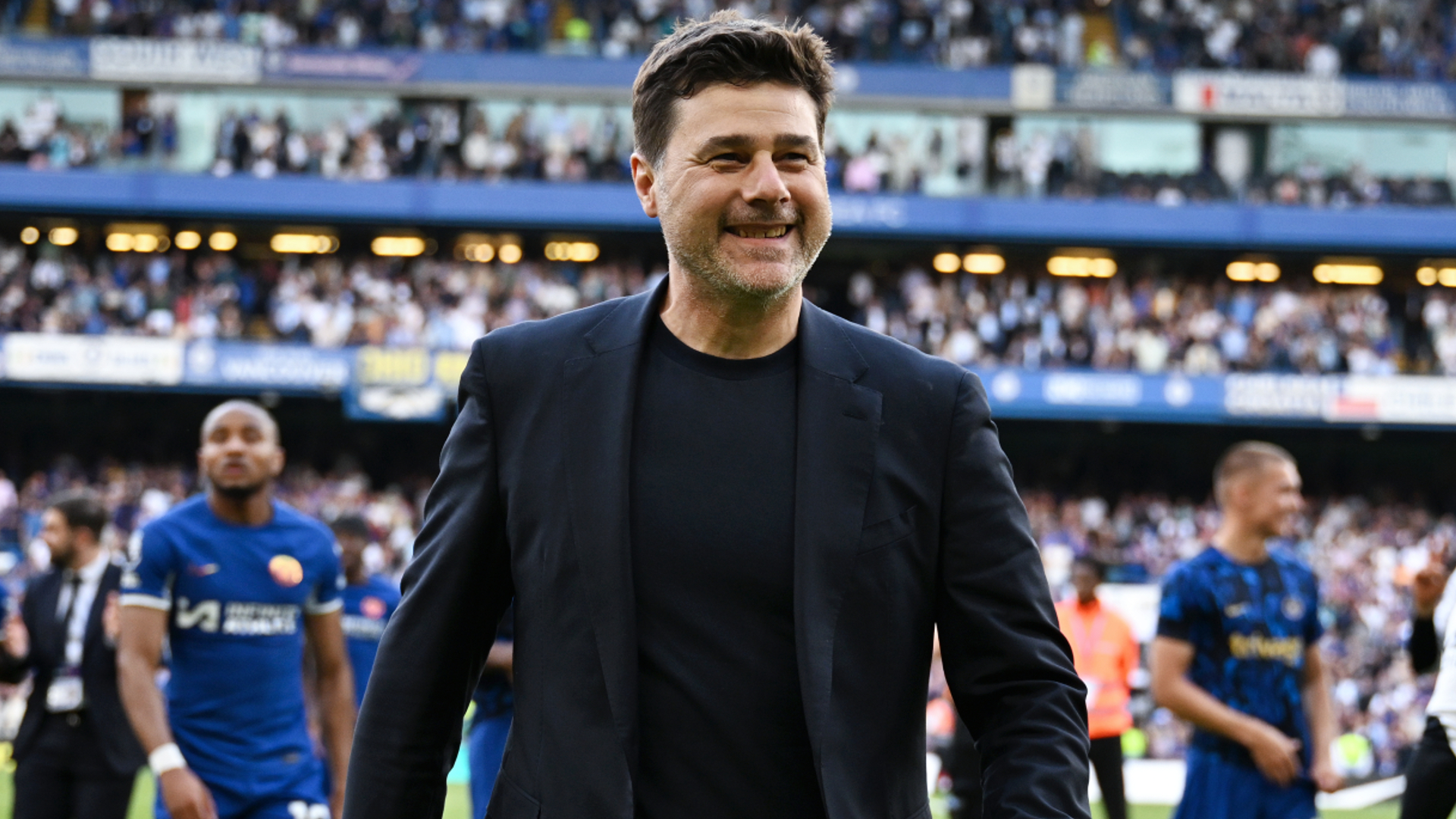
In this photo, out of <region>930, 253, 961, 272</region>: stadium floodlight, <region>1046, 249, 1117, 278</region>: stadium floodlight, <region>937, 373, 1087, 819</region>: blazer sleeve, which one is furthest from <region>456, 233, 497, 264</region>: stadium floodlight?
<region>937, 373, 1087, 819</region>: blazer sleeve

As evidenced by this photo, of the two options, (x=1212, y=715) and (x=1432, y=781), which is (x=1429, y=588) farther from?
(x=1212, y=715)

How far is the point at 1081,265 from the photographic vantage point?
34.5m

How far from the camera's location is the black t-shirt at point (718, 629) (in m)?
2.15

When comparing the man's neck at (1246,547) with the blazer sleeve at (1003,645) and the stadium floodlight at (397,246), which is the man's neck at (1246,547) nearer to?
the blazer sleeve at (1003,645)

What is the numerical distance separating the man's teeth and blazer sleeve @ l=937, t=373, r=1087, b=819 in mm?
371

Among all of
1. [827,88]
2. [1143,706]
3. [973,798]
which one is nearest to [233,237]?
[1143,706]

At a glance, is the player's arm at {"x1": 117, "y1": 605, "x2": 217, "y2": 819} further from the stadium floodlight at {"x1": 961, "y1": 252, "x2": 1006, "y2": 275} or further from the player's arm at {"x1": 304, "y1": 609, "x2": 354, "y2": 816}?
the stadium floodlight at {"x1": 961, "y1": 252, "x2": 1006, "y2": 275}

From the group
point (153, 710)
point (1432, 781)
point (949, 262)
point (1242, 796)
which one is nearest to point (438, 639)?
point (153, 710)

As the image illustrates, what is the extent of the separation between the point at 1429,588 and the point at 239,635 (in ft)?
16.1

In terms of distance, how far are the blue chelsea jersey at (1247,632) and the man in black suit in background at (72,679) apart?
4.16m

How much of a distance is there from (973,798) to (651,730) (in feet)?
23.1

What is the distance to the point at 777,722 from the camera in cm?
216

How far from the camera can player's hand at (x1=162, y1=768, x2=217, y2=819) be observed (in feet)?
15.3

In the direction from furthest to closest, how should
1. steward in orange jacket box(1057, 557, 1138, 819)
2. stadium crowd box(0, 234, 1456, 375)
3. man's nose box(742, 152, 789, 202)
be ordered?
stadium crowd box(0, 234, 1456, 375) → steward in orange jacket box(1057, 557, 1138, 819) → man's nose box(742, 152, 789, 202)
